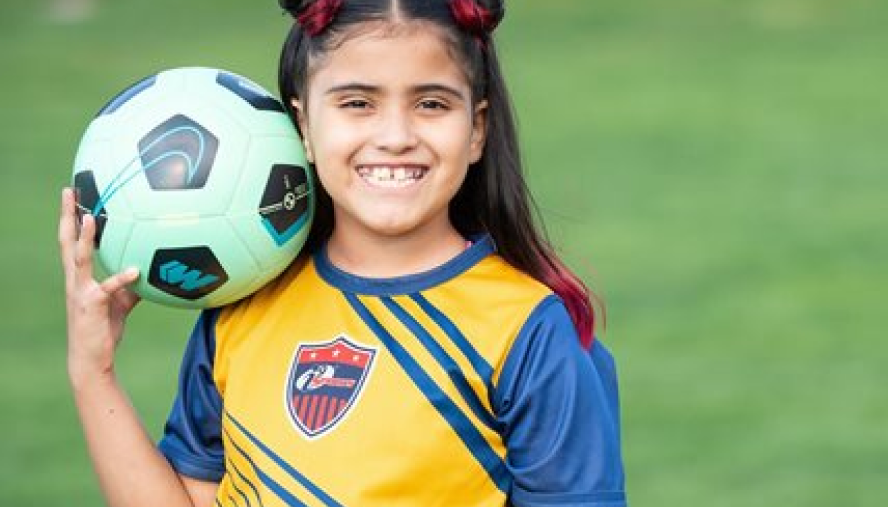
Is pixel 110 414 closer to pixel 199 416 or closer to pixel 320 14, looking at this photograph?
pixel 199 416

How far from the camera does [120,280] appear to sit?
Result: 12.9 ft

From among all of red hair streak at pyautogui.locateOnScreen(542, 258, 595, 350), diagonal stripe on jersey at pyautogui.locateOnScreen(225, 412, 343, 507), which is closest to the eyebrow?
red hair streak at pyautogui.locateOnScreen(542, 258, 595, 350)

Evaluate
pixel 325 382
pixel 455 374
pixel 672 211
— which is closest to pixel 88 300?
pixel 325 382

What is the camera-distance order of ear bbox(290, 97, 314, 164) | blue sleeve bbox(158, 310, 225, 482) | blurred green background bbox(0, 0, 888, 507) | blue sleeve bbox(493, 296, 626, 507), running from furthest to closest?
blurred green background bbox(0, 0, 888, 507) < blue sleeve bbox(158, 310, 225, 482) < ear bbox(290, 97, 314, 164) < blue sleeve bbox(493, 296, 626, 507)

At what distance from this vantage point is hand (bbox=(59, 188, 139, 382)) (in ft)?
12.9

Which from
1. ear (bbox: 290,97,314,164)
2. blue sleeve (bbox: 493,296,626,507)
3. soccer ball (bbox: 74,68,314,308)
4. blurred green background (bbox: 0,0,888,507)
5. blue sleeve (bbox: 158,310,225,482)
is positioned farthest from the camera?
blurred green background (bbox: 0,0,888,507)

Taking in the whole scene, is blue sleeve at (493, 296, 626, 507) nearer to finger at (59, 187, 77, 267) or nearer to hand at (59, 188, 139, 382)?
hand at (59, 188, 139, 382)

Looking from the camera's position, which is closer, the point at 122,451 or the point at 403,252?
the point at 403,252

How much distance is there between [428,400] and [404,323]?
0.16 metres

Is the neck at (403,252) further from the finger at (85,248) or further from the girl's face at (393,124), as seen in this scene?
the finger at (85,248)

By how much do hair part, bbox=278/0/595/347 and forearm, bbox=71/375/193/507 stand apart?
1.59 feet

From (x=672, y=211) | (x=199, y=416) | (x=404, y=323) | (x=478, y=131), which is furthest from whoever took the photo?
(x=672, y=211)

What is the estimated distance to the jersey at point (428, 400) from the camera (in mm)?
3818

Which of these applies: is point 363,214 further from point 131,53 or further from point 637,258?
point 131,53
